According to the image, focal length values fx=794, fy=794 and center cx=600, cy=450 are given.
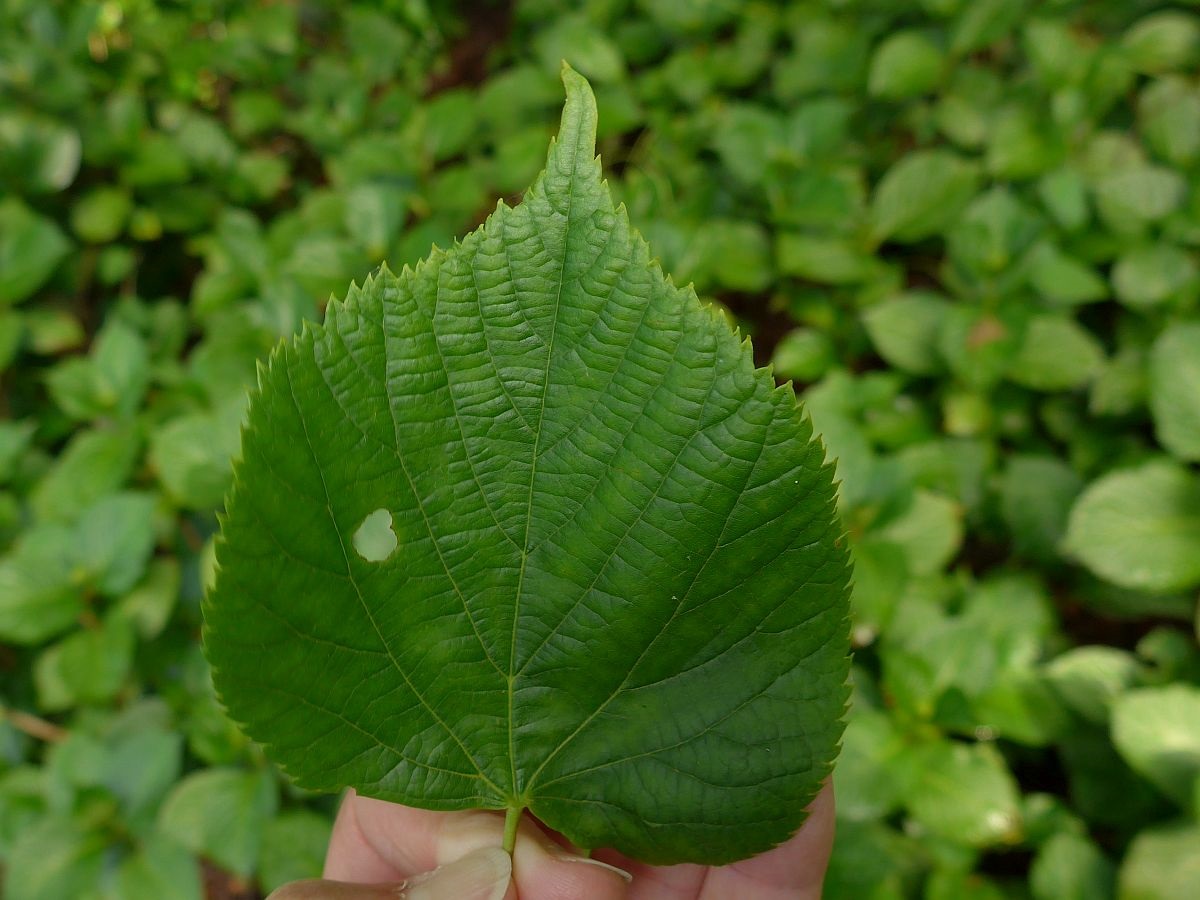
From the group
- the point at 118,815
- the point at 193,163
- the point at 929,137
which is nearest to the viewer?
the point at 118,815

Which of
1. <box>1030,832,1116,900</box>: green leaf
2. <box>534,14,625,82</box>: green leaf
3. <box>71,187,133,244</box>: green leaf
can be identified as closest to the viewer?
<box>1030,832,1116,900</box>: green leaf

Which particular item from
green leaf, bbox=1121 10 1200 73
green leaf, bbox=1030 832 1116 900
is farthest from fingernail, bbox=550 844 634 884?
green leaf, bbox=1121 10 1200 73

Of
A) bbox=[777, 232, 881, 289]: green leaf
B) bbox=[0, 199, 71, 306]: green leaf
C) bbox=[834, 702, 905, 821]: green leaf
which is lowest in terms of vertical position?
bbox=[834, 702, 905, 821]: green leaf

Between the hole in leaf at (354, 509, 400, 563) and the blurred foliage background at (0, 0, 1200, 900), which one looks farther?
the blurred foliage background at (0, 0, 1200, 900)


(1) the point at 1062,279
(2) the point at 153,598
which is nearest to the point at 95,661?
(2) the point at 153,598

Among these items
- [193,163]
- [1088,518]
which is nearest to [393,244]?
[193,163]

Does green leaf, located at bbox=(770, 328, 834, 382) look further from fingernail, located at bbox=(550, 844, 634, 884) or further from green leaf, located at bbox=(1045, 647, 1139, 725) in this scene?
fingernail, located at bbox=(550, 844, 634, 884)

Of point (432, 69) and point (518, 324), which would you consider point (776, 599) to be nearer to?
point (518, 324)
